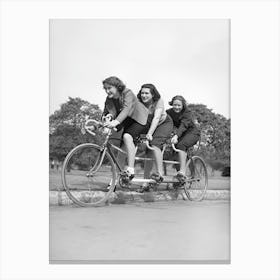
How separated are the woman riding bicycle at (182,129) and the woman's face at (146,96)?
0.65 ft

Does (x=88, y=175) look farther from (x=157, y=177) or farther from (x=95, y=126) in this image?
(x=157, y=177)

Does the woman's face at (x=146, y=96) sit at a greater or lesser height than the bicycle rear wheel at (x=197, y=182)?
greater

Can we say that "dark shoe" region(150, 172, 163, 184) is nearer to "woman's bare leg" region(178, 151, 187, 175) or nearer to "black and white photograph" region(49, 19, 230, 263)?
"black and white photograph" region(49, 19, 230, 263)

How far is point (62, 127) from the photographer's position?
4523 millimetres

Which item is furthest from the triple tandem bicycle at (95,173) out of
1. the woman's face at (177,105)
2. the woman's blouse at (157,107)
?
the woman's face at (177,105)

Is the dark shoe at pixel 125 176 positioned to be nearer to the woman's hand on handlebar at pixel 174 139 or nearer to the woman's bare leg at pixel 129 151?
the woman's bare leg at pixel 129 151

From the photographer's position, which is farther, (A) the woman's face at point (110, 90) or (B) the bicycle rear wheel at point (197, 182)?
(B) the bicycle rear wheel at point (197, 182)

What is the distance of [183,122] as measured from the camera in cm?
482

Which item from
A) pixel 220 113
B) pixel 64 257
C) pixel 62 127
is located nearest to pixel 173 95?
pixel 220 113

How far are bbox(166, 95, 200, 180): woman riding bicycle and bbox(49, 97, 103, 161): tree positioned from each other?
708mm

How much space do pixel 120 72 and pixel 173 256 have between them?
1.65 meters

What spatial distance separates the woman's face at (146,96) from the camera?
4644 mm

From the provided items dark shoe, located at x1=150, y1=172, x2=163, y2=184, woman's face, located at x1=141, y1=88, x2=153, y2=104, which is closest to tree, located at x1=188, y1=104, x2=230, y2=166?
woman's face, located at x1=141, y1=88, x2=153, y2=104

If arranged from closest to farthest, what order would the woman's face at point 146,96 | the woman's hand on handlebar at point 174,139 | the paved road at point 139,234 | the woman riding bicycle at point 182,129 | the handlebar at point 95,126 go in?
the paved road at point 139,234 → the handlebar at point 95,126 → the woman's face at point 146,96 → the woman riding bicycle at point 182,129 → the woman's hand on handlebar at point 174,139
